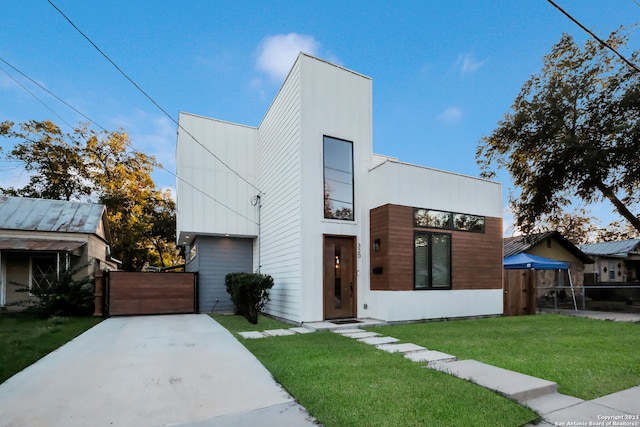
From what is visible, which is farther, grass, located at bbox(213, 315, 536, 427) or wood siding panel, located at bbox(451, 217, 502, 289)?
wood siding panel, located at bbox(451, 217, 502, 289)

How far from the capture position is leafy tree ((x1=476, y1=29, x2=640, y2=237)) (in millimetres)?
11258

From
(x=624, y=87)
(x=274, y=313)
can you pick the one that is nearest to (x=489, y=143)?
(x=624, y=87)

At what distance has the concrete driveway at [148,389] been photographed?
2.82 meters

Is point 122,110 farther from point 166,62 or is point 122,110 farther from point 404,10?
point 404,10

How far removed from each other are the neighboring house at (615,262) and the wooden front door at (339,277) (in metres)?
15.0

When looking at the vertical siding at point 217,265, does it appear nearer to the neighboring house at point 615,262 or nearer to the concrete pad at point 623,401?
the concrete pad at point 623,401

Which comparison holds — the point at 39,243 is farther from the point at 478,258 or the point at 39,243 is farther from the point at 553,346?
the point at 553,346

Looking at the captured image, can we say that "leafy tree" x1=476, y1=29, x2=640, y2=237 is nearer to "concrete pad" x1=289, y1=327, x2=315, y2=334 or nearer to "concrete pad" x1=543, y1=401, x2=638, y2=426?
"concrete pad" x1=289, y1=327, x2=315, y2=334

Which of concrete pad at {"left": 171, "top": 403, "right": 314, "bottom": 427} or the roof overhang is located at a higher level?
the roof overhang

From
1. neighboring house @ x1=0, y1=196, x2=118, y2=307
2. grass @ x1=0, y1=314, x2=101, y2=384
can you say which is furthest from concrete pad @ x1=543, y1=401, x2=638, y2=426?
neighboring house @ x1=0, y1=196, x2=118, y2=307

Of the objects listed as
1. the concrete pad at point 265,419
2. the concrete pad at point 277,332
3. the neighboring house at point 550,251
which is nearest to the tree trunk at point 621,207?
the neighboring house at point 550,251

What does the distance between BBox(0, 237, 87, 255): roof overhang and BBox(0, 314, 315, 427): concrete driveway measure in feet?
21.8

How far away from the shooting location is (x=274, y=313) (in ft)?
30.8

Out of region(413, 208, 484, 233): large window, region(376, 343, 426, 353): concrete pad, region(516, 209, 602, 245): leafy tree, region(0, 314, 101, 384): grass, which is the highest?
region(516, 209, 602, 245): leafy tree
